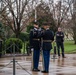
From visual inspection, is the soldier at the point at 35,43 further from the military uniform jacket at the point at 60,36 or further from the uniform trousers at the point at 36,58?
the military uniform jacket at the point at 60,36

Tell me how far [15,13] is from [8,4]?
9.29 ft

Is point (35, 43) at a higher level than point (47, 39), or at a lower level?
lower

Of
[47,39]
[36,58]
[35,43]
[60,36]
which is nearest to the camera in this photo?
[47,39]

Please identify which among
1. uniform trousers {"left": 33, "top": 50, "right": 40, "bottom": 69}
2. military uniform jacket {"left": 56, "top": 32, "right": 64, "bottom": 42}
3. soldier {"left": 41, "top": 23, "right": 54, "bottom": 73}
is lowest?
uniform trousers {"left": 33, "top": 50, "right": 40, "bottom": 69}

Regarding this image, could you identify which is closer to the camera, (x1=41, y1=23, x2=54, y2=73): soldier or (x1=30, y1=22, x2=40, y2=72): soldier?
(x1=41, y1=23, x2=54, y2=73): soldier

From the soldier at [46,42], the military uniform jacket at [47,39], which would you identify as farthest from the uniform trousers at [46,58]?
the military uniform jacket at [47,39]

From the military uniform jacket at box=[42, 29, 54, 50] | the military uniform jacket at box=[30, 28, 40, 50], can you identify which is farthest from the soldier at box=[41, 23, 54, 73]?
the military uniform jacket at box=[30, 28, 40, 50]

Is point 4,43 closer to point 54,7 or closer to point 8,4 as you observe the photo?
point 8,4

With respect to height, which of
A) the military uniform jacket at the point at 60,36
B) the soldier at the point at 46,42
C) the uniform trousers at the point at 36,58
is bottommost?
the uniform trousers at the point at 36,58

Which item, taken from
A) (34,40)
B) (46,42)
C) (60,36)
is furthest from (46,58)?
(60,36)

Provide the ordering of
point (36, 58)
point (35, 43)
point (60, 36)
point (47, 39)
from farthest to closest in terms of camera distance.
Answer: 1. point (60, 36)
2. point (36, 58)
3. point (35, 43)
4. point (47, 39)

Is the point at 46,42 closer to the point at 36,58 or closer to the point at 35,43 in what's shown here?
the point at 35,43

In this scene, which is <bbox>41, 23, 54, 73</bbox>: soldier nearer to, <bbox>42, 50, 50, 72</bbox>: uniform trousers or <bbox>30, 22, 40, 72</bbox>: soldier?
<bbox>42, 50, 50, 72</bbox>: uniform trousers

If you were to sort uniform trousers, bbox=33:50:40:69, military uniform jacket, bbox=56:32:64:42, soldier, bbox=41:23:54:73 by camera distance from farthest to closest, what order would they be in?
military uniform jacket, bbox=56:32:64:42 < uniform trousers, bbox=33:50:40:69 < soldier, bbox=41:23:54:73
